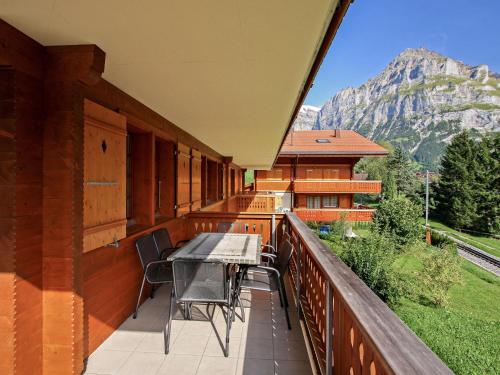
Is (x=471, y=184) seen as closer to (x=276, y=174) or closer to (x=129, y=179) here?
(x=276, y=174)

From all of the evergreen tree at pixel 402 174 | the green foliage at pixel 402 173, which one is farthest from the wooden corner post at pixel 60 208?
the green foliage at pixel 402 173

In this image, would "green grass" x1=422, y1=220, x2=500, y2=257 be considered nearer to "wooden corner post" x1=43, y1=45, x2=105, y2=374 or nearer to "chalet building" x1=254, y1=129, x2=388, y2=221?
"chalet building" x1=254, y1=129, x2=388, y2=221

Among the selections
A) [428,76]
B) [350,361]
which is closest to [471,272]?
[350,361]

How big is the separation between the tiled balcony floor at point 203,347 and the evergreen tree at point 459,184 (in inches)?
1463

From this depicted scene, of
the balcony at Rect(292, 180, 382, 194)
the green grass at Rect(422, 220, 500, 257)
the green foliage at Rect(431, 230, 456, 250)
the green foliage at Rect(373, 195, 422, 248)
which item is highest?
the balcony at Rect(292, 180, 382, 194)

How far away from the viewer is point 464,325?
1081cm

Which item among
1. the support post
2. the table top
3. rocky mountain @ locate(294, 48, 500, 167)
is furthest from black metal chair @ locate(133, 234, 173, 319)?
rocky mountain @ locate(294, 48, 500, 167)

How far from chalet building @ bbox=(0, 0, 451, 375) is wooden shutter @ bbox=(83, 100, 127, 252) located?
16 millimetres

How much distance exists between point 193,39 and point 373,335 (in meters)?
1.82

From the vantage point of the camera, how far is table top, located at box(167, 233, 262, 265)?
2.77 m

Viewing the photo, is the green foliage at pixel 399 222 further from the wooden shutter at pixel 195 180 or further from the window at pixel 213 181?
the wooden shutter at pixel 195 180

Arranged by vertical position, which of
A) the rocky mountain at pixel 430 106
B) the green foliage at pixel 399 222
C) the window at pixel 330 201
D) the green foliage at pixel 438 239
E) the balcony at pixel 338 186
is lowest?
the green foliage at pixel 438 239

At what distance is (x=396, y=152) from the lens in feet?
155

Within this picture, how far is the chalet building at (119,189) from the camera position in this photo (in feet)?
4.93
